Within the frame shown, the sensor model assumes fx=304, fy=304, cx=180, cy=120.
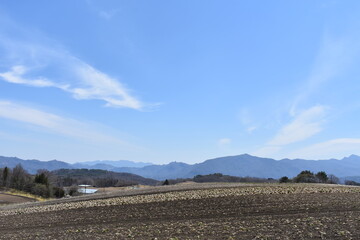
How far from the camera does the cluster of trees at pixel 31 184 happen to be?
105312mm

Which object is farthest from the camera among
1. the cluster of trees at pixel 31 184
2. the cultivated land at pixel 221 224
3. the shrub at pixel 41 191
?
the cluster of trees at pixel 31 184

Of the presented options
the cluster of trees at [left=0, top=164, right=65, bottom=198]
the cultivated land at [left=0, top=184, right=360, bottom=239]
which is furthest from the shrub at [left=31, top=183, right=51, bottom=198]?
the cultivated land at [left=0, top=184, right=360, bottom=239]

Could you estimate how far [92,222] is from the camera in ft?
74.9

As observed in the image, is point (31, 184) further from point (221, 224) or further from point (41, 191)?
point (221, 224)

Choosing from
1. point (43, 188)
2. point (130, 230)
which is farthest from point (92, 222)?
point (43, 188)

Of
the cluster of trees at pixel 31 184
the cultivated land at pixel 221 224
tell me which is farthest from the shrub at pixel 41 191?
Answer: the cultivated land at pixel 221 224

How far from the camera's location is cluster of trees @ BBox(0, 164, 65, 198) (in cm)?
10531

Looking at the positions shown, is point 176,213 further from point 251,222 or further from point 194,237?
point 194,237

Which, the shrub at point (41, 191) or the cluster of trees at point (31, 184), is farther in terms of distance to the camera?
the cluster of trees at point (31, 184)

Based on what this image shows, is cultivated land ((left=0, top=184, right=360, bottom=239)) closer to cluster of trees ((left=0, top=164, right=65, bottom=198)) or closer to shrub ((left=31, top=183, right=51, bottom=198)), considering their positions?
shrub ((left=31, top=183, right=51, bottom=198))

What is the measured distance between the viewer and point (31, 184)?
11219 centimetres

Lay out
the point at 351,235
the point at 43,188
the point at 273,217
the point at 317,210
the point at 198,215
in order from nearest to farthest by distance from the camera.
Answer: the point at 351,235
the point at 273,217
the point at 317,210
the point at 198,215
the point at 43,188

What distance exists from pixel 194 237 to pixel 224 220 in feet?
16.8

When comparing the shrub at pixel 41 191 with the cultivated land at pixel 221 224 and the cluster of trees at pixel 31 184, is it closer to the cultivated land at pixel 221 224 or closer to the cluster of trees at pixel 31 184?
the cluster of trees at pixel 31 184
